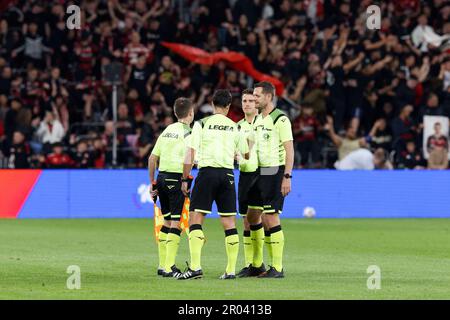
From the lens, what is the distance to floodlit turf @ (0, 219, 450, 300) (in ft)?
42.2

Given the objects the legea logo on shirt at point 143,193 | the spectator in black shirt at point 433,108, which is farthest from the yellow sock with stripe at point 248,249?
the spectator in black shirt at point 433,108

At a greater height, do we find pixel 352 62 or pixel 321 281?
pixel 352 62

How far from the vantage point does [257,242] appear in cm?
1498

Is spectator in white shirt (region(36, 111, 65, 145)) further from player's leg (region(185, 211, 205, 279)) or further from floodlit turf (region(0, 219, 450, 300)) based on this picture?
player's leg (region(185, 211, 205, 279))

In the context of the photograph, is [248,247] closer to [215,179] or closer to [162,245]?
[162,245]

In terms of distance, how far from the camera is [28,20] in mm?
31484

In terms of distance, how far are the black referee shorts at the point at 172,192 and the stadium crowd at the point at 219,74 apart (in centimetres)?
Result: 1307

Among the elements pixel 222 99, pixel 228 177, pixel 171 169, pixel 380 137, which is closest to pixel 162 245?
pixel 171 169

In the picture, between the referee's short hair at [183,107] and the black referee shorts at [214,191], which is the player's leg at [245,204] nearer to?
the black referee shorts at [214,191]

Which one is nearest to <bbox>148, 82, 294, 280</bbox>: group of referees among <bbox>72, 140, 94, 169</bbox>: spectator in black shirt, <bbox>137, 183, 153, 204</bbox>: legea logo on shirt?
<bbox>137, 183, 153, 204</bbox>: legea logo on shirt
